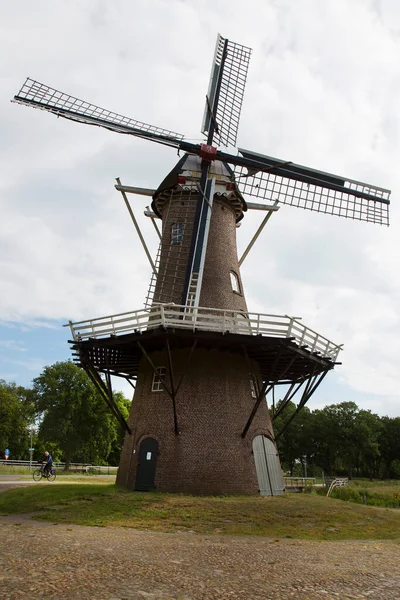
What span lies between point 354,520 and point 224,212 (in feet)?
41.6

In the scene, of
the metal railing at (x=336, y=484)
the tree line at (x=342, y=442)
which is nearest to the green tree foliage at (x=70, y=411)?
the metal railing at (x=336, y=484)

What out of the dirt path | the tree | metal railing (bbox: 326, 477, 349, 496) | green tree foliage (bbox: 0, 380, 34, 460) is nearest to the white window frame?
the dirt path

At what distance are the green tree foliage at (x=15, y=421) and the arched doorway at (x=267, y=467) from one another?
37.2 meters

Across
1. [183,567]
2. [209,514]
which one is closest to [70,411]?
[209,514]

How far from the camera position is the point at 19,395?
66.5 metres

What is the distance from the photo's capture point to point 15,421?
6041 centimetres

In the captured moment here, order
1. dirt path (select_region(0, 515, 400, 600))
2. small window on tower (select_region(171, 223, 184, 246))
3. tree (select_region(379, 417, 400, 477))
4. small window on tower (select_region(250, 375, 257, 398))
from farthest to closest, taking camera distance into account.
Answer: tree (select_region(379, 417, 400, 477))
small window on tower (select_region(171, 223, 184, 246))
small window on tower (select_region(250, 375, 257, 398))
dirt path (select_region(0, 515, 400, 600))

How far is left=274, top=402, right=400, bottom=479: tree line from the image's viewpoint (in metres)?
63.9

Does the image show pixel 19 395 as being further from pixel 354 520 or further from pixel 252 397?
pixel 354 520

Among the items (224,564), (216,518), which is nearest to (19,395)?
(216,518)

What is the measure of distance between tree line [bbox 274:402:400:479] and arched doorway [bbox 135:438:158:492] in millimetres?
50595

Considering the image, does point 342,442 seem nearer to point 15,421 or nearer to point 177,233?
point 15,421

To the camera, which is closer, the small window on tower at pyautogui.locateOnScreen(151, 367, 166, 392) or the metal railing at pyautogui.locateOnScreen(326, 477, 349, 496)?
the small window on tower at pyautogui.locateOnScreen(151, 367, 166, 392)

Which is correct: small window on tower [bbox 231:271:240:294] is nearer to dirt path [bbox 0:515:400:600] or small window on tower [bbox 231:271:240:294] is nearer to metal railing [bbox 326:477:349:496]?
dirt path [bbox 0:515:400:600]
